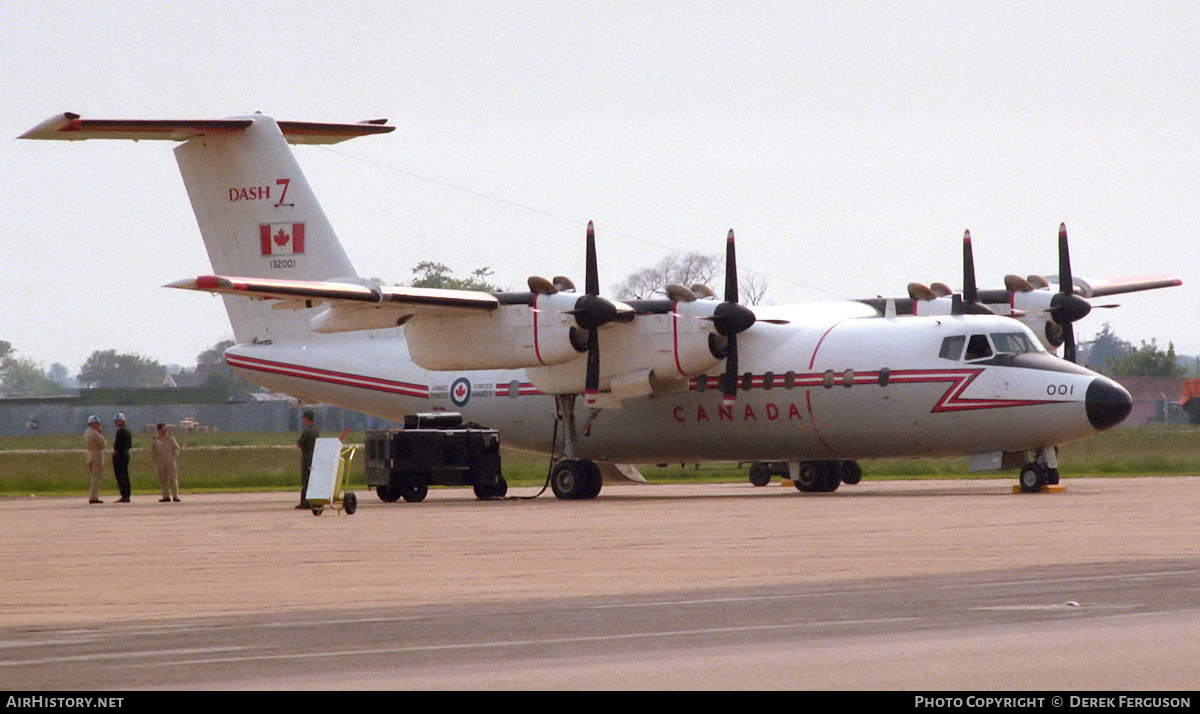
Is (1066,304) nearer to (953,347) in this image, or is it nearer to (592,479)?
(953,347)

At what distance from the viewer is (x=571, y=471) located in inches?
1193

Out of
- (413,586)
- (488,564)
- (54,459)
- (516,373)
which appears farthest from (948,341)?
(54,459)

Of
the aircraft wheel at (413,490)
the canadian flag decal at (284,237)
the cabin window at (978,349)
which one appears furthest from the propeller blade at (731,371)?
the canadian flag decal at (284,237)

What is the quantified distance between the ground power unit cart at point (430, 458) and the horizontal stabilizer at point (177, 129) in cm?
723

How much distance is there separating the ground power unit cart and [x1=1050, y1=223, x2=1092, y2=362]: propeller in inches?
438

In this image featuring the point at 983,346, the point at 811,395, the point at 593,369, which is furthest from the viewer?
the point at 593,369

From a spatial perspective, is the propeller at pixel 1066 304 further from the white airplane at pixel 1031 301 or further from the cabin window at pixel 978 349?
the cabin window at pixel 978 349

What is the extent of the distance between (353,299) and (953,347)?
403 inches

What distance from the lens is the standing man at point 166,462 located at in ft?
104

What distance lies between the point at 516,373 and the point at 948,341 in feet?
28.7

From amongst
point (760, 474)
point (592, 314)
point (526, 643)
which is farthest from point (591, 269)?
point (526, 643)

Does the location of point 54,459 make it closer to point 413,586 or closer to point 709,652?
point 413,586

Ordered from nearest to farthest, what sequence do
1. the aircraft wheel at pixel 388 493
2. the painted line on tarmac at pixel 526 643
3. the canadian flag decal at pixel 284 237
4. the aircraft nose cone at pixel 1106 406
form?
the painted line on tarmac at pixel 526 643 < the aircraft nose cone at pixel 1106 406 < the aircraft wheel at pixel 388 493 < the canadian flag decal at pixel 284 237
